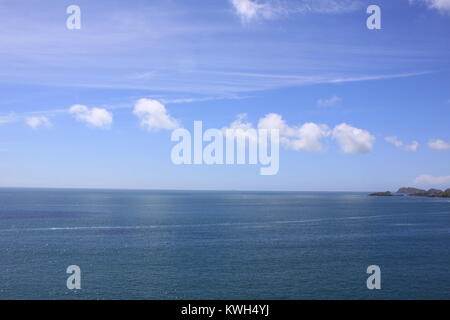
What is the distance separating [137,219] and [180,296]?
74.6 meters

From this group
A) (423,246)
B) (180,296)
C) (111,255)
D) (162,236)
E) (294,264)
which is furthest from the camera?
(162,236)

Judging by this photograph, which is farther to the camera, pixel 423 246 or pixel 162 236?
pixel 162 236

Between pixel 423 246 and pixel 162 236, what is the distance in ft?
173

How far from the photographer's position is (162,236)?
82.4m

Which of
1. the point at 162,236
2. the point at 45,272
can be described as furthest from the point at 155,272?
the point at 162,236

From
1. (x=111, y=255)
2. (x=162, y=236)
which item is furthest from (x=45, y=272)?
(x=162, y=236)
